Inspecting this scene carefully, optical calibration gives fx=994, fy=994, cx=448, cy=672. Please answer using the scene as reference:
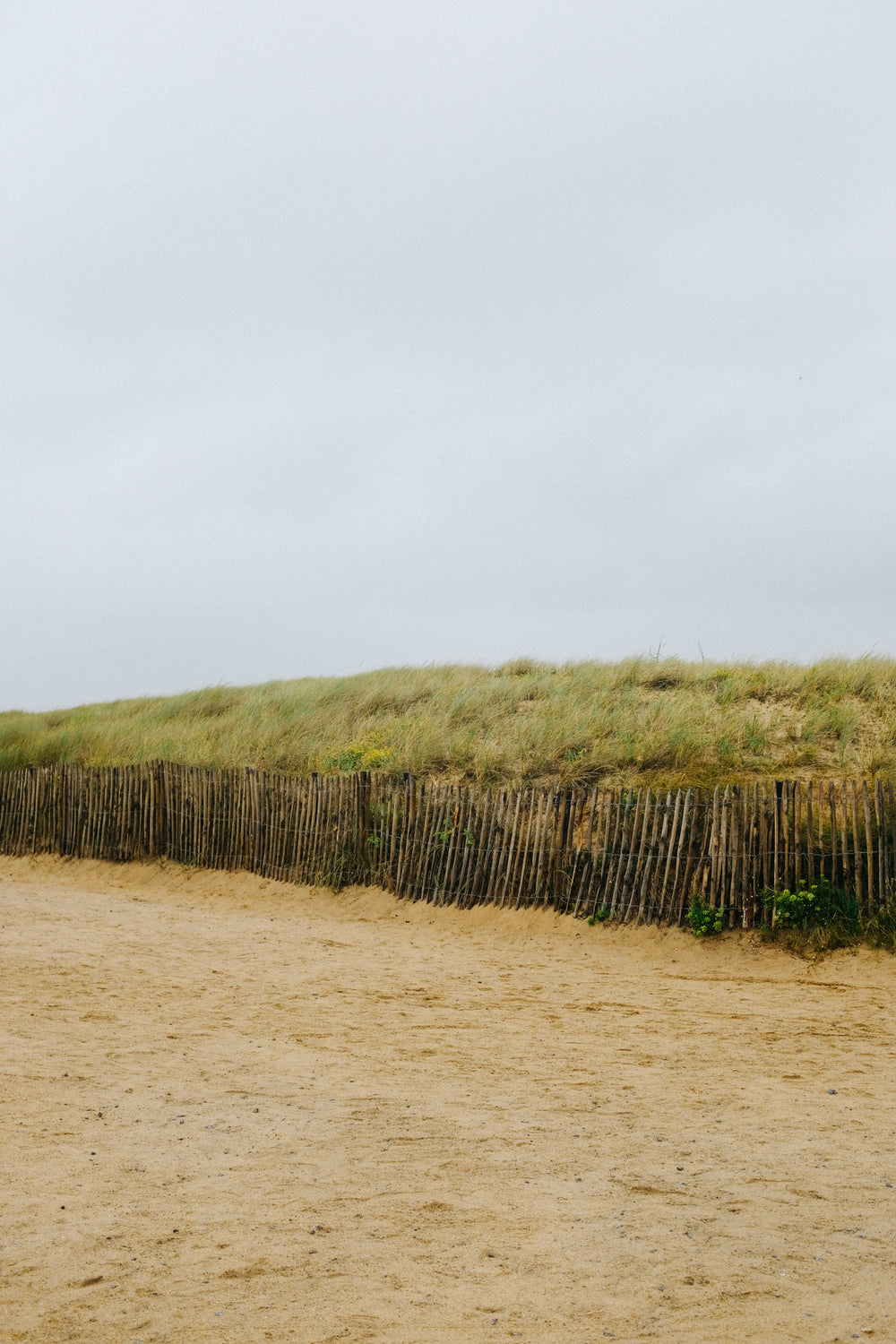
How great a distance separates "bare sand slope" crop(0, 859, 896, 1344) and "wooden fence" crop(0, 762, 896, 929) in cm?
86

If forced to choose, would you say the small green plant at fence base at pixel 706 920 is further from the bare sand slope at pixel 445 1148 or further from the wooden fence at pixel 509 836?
the bare sand slope at pixel 445 1148

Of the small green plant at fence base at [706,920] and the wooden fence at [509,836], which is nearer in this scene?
the wooden fence at [509,836]

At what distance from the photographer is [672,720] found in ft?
44.8

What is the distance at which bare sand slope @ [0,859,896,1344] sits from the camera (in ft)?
10.8

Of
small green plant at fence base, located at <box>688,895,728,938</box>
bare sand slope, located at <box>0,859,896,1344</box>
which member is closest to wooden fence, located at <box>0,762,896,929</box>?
small green plant at fence base, located at <box>688,895,728,938</box>

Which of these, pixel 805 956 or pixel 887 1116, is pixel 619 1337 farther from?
pixel 805 956

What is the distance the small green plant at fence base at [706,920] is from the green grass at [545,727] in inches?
88.0

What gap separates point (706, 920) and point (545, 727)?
16.2ft

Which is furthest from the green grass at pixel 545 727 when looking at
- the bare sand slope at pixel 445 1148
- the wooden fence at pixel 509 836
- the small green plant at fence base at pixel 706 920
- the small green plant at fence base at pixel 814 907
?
the bare sand slope at pixel 445 1148

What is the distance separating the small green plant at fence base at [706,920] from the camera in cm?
969

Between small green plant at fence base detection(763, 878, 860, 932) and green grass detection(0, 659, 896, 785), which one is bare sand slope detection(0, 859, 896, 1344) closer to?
small green plant at fence base detection(763, 878, 860, 932)

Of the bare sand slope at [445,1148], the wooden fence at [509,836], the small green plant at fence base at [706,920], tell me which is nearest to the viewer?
the bare sand slope at [445,1148]

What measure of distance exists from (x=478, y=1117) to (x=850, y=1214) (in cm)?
189

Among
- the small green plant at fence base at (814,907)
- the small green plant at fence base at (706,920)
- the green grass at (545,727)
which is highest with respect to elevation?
the green grass at (545,727)
